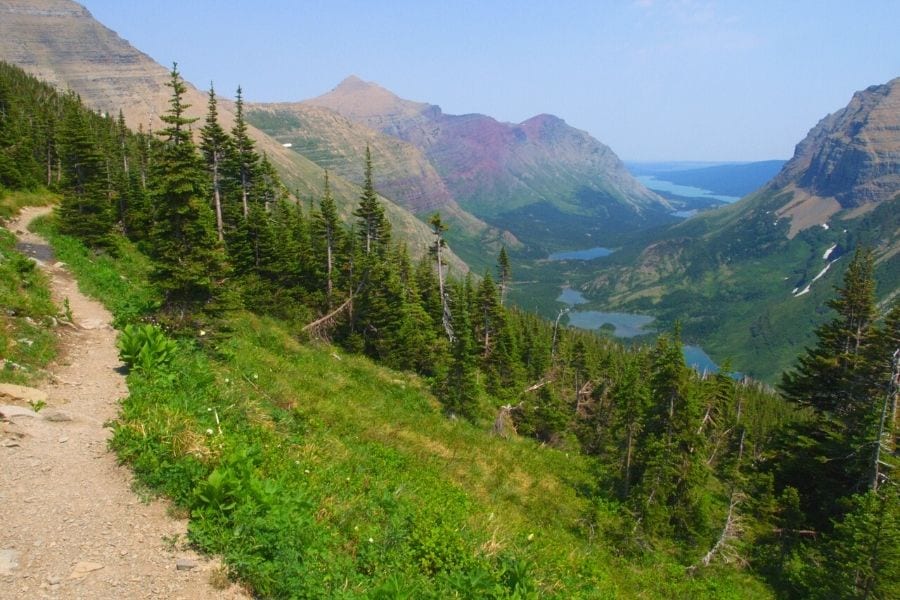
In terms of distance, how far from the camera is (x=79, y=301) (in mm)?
20844


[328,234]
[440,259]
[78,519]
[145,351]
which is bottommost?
[78,519]

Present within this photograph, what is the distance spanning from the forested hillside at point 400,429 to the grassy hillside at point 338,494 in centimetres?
7

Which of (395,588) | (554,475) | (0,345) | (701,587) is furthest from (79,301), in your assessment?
(701,587)

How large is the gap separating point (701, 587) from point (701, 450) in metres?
11.5

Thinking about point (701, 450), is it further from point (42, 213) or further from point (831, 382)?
point (42, 213)

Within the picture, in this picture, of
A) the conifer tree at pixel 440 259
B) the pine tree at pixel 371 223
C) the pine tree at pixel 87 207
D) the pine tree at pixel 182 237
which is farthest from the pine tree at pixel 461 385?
the pine tree at pixel 87 207

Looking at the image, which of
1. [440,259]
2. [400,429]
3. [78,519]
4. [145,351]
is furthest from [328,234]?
[78,519]

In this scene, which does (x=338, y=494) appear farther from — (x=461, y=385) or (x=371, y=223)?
(x=371, y=223)

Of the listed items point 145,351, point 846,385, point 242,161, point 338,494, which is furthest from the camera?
point 242,161

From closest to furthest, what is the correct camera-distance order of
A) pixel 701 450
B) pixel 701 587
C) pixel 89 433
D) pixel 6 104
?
1. pixel 89 433
2. pixel 701 587
3. pixel 701 450
4. pixel 6 104

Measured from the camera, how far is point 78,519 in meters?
8.66

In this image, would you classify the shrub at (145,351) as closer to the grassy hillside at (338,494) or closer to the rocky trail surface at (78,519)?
the grassy hillside at (338,494)

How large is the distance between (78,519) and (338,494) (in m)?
4.84

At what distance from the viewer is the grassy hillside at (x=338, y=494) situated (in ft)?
28.7
